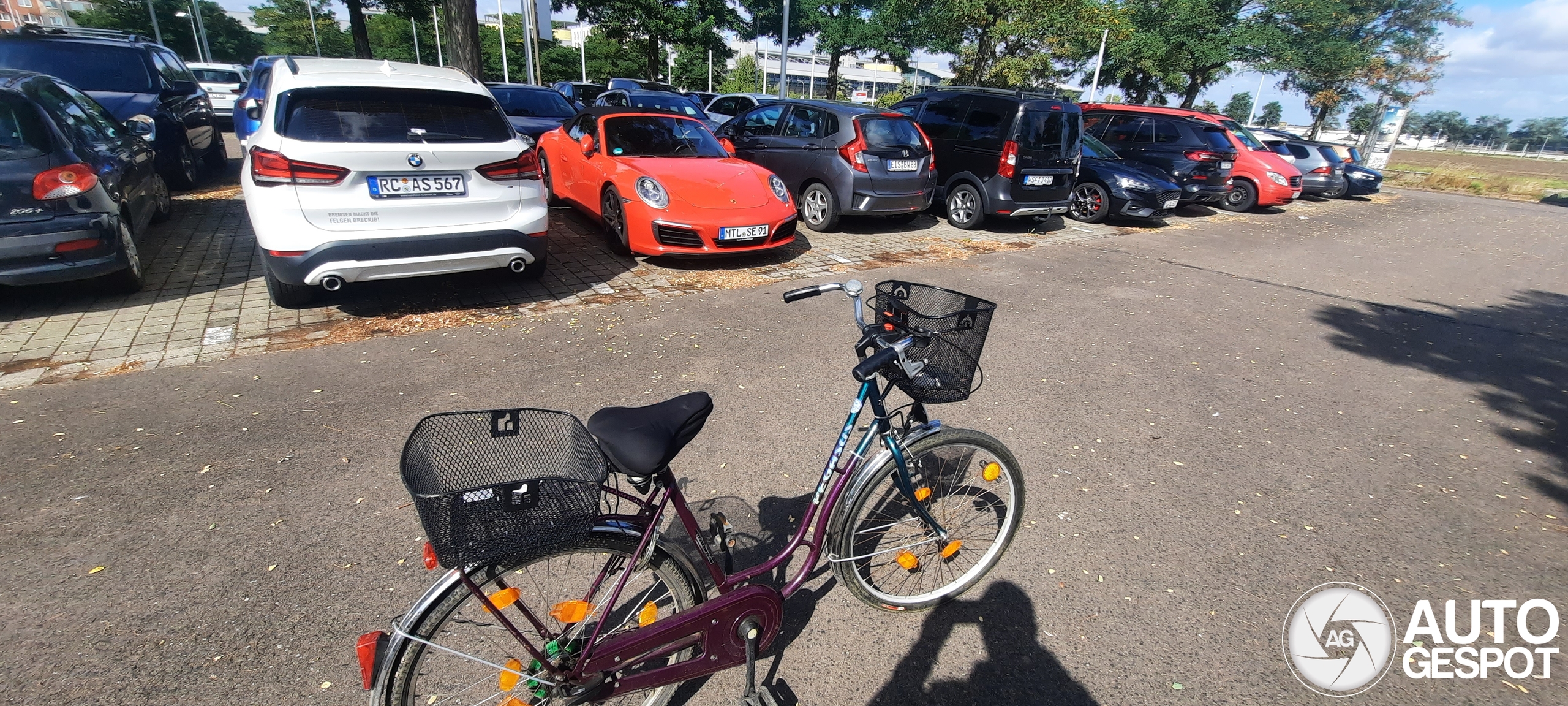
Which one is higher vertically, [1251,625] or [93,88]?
[93,88]

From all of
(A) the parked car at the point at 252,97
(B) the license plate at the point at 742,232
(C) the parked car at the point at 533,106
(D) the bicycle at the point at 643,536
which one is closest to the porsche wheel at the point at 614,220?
(B) the license plate at the point at 742,232

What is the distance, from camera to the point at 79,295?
536cm

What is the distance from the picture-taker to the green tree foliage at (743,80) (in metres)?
48.0

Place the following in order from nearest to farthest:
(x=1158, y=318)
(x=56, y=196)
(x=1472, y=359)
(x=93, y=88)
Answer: (x=56, y=196) → (x=1472, y=359) → (x=1158, y=318) → (x=93, y=88)

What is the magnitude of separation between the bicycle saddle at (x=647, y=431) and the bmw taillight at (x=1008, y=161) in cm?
847

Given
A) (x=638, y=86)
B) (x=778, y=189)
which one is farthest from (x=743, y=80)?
(x=778, y=189)

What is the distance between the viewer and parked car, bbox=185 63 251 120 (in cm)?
1759

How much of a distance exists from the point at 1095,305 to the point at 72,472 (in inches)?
284

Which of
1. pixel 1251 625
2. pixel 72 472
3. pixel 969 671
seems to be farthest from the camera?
pixel 72 472

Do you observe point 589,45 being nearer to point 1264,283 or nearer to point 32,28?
point 32,28

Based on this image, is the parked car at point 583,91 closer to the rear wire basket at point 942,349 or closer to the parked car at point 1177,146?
the parked car at point 1177,146

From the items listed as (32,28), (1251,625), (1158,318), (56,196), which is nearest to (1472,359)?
(1158,318)

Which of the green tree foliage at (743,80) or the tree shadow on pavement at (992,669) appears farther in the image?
the green tree foliage at (743,80)

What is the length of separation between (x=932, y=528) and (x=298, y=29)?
72167 mm
